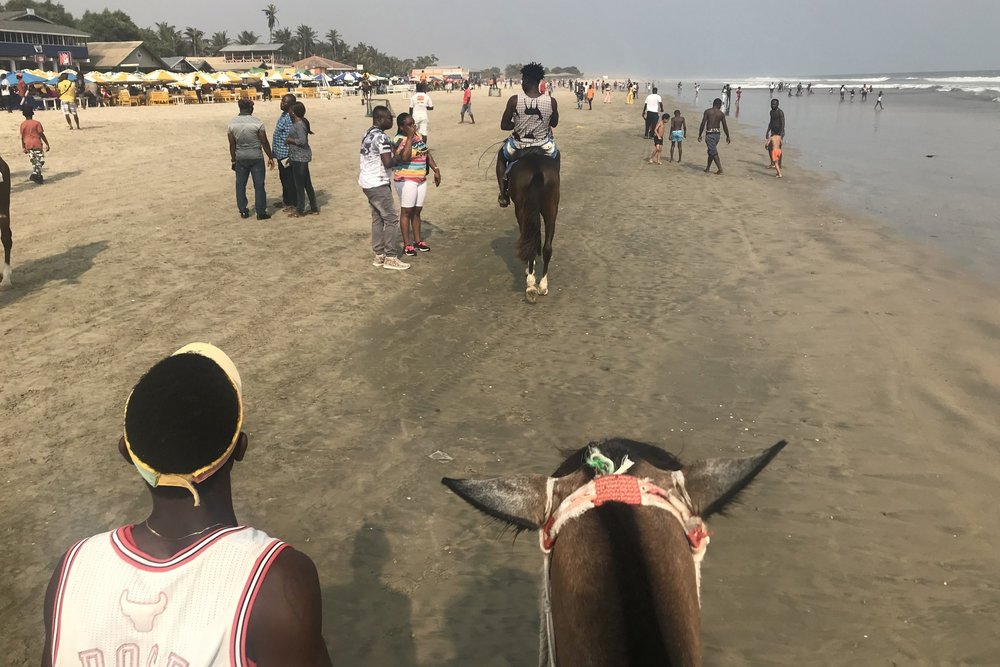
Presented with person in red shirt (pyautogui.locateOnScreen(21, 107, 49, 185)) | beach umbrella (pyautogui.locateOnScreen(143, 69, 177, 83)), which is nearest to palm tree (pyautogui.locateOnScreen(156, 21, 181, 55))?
beach umbrella (pyautogui.locateOnScreen(143, 69, 177, 83))

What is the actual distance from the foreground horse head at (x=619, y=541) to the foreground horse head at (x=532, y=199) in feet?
20.2

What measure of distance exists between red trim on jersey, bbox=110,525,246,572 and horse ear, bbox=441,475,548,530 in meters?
0.63

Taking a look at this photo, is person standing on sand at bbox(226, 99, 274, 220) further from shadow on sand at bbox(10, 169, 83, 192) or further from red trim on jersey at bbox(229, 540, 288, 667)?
red trim on jersey at bbox(229, 540, 288, 667)

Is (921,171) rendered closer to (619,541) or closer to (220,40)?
(619,541)

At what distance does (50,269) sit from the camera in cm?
879

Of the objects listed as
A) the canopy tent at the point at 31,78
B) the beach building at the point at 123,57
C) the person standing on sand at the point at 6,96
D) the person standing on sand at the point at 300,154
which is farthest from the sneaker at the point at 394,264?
the beach building at the point at 123,57

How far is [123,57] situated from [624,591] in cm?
7200

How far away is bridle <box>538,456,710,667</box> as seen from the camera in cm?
167

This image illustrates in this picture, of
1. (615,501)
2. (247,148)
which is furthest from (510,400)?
(247,148)

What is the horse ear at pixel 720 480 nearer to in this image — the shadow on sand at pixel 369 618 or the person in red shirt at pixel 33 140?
the shadow on sand at pixel 369 618

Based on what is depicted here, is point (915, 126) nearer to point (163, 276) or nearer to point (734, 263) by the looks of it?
point (734, 263)

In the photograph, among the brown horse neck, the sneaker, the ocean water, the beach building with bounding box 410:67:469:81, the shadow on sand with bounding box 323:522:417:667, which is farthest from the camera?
the beach building with bounding box 410:67:469:81

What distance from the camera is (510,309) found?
312 inches

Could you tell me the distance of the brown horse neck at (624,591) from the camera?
57.3 inches
